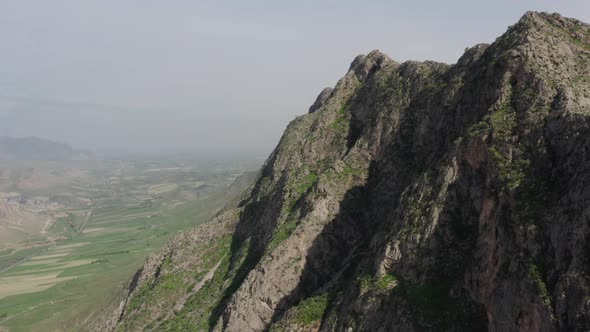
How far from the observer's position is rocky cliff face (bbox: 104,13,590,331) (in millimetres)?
30781

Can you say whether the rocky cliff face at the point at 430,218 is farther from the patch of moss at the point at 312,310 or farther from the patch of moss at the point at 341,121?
the patch of moss at the point at 341,121

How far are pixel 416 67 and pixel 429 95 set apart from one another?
11.9m

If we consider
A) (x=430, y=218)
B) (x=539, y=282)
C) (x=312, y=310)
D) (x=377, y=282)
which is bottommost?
(x=312, y=310)

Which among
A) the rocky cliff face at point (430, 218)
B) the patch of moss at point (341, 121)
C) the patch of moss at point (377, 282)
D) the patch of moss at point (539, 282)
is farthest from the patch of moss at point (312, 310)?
the patch of moss at point (341, 121)

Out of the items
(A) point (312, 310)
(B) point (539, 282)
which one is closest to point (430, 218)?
(B) point (539, 282)

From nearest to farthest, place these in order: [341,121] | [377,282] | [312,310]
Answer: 1. [377,282]
2. [312,310]
3. [341,121]

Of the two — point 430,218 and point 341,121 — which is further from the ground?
point 341,121

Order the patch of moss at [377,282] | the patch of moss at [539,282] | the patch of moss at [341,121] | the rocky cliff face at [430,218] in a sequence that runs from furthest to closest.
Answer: the patch of moss at [341,121], the patch of moss at [377,282], the rocky cliff face at [430,218], the patch of moss at [539,282]

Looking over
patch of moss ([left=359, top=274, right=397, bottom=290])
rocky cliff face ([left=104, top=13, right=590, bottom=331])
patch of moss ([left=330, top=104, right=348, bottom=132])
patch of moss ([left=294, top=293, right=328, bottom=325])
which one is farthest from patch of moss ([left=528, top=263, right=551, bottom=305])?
patch of moss ([left=330, top=104, right=348, bottom=132])

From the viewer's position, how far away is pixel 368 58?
93875 millimetres

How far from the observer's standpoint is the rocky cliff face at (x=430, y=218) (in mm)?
30781

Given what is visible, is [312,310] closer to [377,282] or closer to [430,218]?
[377,282]

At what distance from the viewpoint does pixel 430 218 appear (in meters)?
41.3

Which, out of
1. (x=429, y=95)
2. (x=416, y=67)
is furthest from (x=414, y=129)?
(x=416, y=67)
